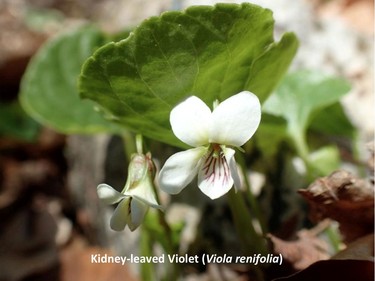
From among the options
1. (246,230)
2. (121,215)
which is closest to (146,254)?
(246,230)

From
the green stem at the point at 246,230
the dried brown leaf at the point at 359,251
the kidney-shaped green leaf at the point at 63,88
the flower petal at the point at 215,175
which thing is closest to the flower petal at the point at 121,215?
the flower petal at the point at 215,175

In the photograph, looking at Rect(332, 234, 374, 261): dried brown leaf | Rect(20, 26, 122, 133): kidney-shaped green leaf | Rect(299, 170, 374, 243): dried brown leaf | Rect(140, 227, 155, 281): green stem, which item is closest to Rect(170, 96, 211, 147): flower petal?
Rect(299, 170, 374, 243): dried brown leaf

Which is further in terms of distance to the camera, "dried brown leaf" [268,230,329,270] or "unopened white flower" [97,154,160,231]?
"dried brown leaf" [268,230,329,270]

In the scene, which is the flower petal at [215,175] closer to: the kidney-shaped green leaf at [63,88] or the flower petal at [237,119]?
the flower petal at [237,119]

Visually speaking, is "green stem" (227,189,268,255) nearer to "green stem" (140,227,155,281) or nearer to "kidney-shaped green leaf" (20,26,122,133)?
"green stem" (140,227,155,281)

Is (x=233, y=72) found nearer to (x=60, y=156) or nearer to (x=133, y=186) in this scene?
(x=133, y=186)

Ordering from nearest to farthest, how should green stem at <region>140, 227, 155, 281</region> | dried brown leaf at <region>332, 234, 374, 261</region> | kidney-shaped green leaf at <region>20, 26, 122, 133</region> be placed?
1. dried brown leaf at <region>332, 234, 374, 261</region>
2. green stem at <region>140, 227, 155, 281</region>
3. kidney-shaped green leaf at <region>20, 26, 122, 133</region>

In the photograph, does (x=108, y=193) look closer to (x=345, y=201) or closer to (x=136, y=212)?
(x=136, y=212)
